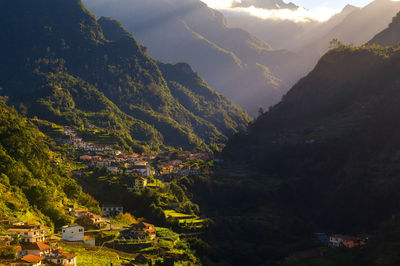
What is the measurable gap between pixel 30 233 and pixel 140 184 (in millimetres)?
37222

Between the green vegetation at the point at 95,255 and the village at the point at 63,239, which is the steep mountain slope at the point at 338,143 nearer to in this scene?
the village at the point at 63,239

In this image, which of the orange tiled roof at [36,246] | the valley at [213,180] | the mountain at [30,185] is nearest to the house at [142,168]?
the valley at [213,180]

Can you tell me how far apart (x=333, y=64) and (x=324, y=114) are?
20.1 meters

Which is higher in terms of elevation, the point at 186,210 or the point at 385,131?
the point at 385,131

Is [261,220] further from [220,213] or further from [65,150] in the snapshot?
[65,150]

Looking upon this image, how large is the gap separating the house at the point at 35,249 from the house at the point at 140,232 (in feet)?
52.9

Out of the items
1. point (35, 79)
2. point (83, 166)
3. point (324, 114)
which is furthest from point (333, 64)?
→ point (35, 79)

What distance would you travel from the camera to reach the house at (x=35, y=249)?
42.8 metres

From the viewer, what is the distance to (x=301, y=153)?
10738cm

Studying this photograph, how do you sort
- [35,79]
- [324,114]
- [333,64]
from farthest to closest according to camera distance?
[35,79] → [333,64] → [324,114]

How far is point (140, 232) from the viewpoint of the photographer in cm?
6056

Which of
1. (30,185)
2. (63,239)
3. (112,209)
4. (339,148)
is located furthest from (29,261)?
(339,148)

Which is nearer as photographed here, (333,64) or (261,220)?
(261,220)

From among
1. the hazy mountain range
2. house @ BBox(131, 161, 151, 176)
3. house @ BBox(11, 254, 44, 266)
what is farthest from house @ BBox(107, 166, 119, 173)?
house @ BBox(11, 254, 44, 266)
